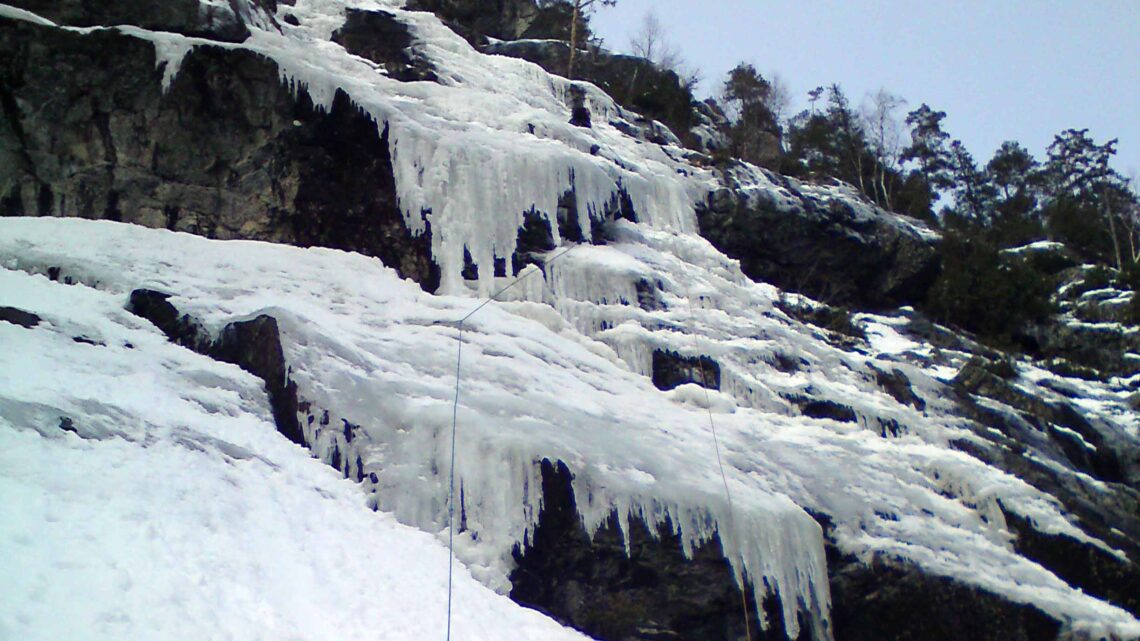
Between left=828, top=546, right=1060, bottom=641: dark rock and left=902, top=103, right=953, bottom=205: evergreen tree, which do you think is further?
left=902, top=103, right=953, bottom=205: evergreen tree

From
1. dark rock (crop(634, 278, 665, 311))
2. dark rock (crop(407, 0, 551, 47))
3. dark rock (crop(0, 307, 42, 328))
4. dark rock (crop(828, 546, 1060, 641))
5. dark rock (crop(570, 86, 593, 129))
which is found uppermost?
dark rock (crop(407, 0, 551, 47))

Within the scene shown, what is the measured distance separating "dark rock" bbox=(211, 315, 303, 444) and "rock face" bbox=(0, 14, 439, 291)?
125 inches

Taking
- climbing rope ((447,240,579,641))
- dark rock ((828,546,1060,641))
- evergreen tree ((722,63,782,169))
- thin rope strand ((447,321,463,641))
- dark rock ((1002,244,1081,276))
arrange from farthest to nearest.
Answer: evergreen tree ((722,63,782,169)), dark rock ((1002,244,1081,276)), dark rock ((828,546,1060,641)), thin rope strand ((447,321,463,641)), climbing rope ((447,240,579,641))

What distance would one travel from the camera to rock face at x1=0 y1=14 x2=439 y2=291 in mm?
10203

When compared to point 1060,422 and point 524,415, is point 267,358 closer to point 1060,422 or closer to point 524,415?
point 524,415

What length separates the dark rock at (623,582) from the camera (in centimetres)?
762

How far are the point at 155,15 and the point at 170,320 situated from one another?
502 centimetres

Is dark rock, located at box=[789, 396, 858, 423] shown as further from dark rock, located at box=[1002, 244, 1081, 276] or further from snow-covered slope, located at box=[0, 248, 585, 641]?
dark rock, located at box=[1002, 244, 1081, 276]

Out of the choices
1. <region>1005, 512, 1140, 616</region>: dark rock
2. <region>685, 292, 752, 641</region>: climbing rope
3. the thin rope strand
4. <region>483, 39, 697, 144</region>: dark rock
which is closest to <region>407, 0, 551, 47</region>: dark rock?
<region>483, 39, 697, 144</region>: dark rock

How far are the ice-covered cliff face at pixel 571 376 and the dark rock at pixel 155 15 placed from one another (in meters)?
0.31

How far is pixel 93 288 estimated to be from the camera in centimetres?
857

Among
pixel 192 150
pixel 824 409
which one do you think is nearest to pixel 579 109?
pixel 192 150

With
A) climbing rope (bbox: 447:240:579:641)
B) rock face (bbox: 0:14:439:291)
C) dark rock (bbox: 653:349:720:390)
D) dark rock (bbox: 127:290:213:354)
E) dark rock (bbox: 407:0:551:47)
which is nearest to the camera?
climbing rope (bbox: 447:240:579:641)

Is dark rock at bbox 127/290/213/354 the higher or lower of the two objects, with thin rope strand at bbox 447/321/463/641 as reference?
higher
